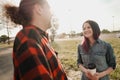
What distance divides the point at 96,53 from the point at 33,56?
8.05ft

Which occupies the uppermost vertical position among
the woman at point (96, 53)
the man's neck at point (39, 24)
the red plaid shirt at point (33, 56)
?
the man's neck at point (39, 24)

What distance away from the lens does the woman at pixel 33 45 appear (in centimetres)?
160

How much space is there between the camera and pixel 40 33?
5.98ft

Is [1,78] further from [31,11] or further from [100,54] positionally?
[31,11]

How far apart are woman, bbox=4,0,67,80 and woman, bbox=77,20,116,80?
2037 millimetres

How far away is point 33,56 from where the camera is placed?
1.60 meters

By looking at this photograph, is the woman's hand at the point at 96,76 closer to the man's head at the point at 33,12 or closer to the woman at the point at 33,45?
the woman at the point at 33,45

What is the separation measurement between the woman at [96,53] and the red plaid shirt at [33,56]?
7.06 feet

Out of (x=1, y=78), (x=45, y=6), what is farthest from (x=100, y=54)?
(x=1, y=78)

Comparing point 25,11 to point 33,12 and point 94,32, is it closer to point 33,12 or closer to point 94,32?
A: point 33,12

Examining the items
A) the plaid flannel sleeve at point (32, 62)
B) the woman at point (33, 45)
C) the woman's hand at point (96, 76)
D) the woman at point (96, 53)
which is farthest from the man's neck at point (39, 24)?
the woman at point (96, 53)

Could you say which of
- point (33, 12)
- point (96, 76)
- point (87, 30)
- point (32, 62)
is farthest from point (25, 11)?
point (87, 30)

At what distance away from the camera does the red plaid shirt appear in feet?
5.23

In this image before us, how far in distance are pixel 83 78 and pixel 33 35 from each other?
8.42 ft
